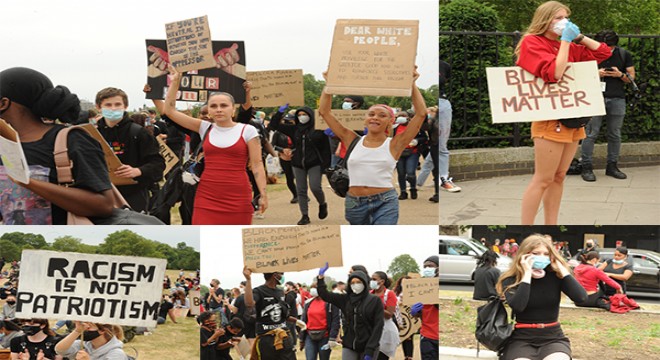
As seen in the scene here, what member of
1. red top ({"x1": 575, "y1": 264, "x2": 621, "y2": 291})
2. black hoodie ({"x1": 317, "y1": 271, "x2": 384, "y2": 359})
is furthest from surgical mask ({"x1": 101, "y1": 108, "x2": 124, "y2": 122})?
red top ({"x1": 575, "y1": 264, "x2": 621, "y2": 291})

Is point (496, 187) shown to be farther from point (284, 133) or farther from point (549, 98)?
point (549, 98)

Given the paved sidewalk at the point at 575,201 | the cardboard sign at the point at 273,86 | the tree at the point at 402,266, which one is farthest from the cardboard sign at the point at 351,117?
the tree at the point at 402,266

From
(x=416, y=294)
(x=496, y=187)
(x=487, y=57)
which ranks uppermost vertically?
(x=487, y=57)

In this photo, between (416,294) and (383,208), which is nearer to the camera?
(383,208)

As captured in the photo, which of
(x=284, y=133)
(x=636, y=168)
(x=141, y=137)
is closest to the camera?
(x=141, y=137)

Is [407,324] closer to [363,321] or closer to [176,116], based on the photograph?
[363,321]

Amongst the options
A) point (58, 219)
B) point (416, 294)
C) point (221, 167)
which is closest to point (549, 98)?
point (416, 294)

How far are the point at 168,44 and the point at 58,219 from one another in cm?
249

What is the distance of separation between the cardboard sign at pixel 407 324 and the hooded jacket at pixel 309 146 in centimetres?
185

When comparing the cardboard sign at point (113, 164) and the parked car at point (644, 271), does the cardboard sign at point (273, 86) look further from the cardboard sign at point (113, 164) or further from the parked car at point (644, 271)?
the parked car at point (644, 271)

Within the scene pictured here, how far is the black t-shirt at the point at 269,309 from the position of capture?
7.04 meters

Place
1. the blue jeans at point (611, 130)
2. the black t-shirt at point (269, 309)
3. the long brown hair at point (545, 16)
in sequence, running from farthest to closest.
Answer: the blue jeans at point (611, 130) < the black t-shirt at point (269, 309) < the long brown hair at point (545, 16)

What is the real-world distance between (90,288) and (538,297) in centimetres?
298

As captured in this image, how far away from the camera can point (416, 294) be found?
7160 mm
